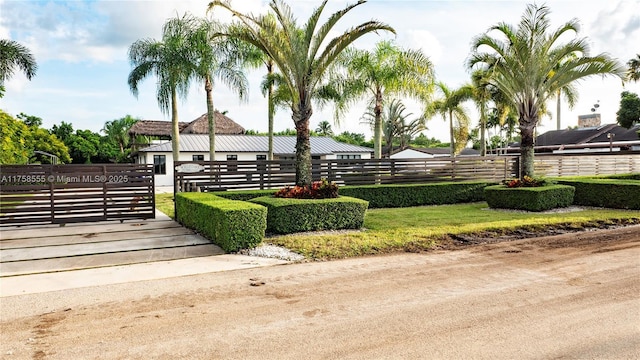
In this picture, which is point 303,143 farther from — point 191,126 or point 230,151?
point 191,126

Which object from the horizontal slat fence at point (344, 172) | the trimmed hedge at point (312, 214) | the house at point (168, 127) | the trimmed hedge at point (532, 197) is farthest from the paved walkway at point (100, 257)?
the house at point (168, 127)

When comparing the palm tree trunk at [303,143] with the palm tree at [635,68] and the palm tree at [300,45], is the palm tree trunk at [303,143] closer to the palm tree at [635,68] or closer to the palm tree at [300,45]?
the palm tree at [300,45]

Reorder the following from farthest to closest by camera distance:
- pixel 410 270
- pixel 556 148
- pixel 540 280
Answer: pixel 556 148 → pixel 410 270 → pixel 540 280

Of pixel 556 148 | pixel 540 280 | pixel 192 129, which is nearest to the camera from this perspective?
pixel 540 280

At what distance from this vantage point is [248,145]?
3338 centimetres

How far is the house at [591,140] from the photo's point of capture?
123ft

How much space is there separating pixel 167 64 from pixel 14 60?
5.89m

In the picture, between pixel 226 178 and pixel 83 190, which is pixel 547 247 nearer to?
pixel 226 178

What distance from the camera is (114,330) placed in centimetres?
396

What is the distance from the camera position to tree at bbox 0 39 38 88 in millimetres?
16828

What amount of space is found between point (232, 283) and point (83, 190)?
Answer: 754 cm

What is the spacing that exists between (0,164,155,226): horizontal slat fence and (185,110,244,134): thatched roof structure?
28.9 metres

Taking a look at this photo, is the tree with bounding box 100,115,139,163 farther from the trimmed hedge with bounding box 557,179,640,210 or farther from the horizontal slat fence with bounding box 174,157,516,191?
the trimmed hedge with bounding box 557,179,640,210

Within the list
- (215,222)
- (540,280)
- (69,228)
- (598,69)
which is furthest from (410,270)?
(598,69)
